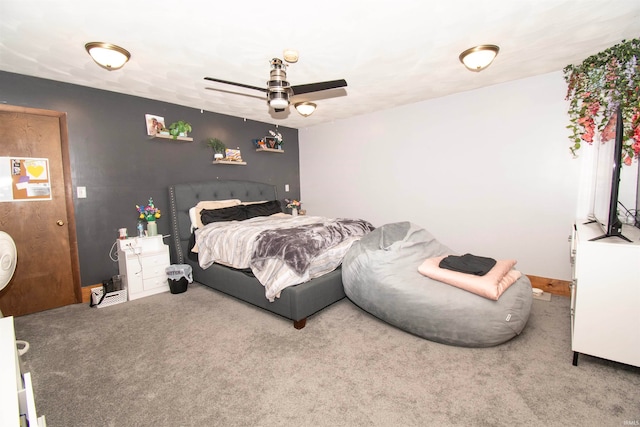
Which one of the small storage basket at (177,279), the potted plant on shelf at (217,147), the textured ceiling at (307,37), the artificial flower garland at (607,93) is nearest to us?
the textured ceiling at (307,37)

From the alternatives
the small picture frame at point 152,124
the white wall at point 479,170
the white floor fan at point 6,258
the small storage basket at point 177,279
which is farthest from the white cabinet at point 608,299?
the small picture frame at point 152,124

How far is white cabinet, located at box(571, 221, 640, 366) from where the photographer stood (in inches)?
67.4

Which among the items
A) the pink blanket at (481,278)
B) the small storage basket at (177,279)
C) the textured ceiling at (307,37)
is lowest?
the small storage basket at (177,279)

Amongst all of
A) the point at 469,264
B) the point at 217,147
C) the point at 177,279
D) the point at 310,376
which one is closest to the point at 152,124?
the point at 217,147

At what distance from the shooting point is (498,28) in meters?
2.20

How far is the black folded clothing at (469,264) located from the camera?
7.57 feet

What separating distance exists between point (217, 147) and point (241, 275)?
89.1 inches

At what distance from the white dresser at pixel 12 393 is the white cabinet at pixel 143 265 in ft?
8.20

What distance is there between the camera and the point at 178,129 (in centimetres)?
385

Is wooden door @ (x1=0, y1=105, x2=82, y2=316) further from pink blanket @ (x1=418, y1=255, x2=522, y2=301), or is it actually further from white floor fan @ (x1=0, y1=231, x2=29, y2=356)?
pink blanket @ (x1=418, y1=255, x2=522, y2=301)

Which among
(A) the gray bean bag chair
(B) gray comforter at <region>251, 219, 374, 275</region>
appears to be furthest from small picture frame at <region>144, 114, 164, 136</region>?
(A) the gray bean bag chair

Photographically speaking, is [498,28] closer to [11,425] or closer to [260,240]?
[260,240]

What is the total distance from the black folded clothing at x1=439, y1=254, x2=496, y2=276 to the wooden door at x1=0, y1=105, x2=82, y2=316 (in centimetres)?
391

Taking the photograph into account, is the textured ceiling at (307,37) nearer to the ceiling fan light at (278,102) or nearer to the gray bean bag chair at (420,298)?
the ceiling fan light at (278,102)
